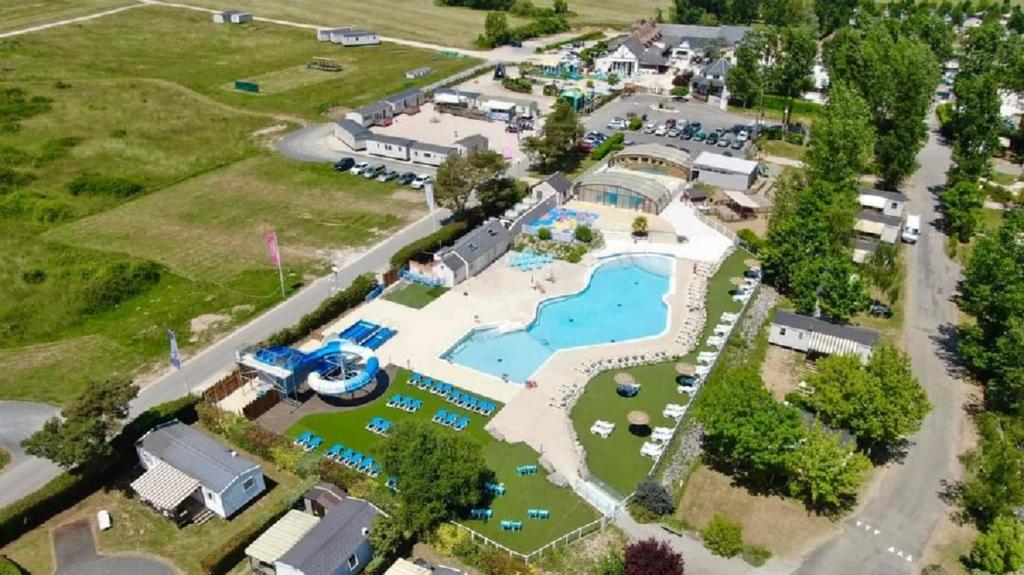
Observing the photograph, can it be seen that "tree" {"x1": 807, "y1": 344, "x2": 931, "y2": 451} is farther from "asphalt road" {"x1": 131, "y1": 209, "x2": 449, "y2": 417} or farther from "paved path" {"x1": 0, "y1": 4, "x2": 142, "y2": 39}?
"paved path" {"x1": 0, "y1": 4, "x2": 142, "y2": 39}

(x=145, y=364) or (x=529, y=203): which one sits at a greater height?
(x=529, y=203)

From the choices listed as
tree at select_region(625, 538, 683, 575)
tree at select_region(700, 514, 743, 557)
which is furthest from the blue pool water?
tree at select_region(625, 538, 683, 575)

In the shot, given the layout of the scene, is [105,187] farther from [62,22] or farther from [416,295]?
[62,22]

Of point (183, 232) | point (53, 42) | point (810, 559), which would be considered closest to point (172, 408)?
point (183, 232)

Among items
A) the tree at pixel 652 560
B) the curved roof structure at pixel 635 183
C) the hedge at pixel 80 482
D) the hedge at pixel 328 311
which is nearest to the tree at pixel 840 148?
the curved roof structure at pixel 635 183

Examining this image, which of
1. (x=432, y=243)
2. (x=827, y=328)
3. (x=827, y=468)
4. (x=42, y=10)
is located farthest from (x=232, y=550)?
(x=42, y=10)

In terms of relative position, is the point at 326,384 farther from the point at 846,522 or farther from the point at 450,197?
the point at 846,522
